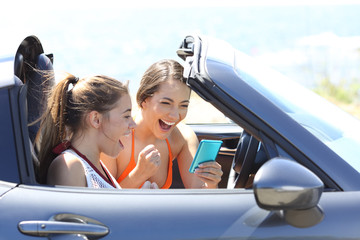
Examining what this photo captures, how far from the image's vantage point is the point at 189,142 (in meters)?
2.99

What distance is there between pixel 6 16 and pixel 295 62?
21558 millimetres

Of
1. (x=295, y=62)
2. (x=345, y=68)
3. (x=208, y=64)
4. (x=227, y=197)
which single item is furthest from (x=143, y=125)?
(x=295, y=62)

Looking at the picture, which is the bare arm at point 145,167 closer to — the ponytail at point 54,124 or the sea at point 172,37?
the ponytail at point 54,124

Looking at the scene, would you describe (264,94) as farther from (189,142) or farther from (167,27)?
(167,27)

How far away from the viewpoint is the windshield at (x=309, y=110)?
1978mm

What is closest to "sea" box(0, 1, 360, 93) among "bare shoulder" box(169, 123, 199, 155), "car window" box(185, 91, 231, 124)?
"car window" box(185, 91, 231, 124)

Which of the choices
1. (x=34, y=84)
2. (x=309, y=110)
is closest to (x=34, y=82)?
(x=34, y=84)

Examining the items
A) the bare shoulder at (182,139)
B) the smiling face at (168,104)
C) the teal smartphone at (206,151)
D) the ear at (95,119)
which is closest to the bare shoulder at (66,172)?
the ear at (95,119)

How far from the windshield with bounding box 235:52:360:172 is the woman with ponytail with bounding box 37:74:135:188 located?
482 millimetres

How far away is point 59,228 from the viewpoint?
5.36ft

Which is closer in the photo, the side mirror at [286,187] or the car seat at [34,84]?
the side mirror at [286,187]

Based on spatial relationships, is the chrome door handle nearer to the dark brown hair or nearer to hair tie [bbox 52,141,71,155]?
hair tie [bbox 52,141,71,155]

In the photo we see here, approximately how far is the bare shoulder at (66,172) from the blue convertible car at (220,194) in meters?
0.16

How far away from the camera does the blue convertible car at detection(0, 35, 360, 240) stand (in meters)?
Result: 1.63
